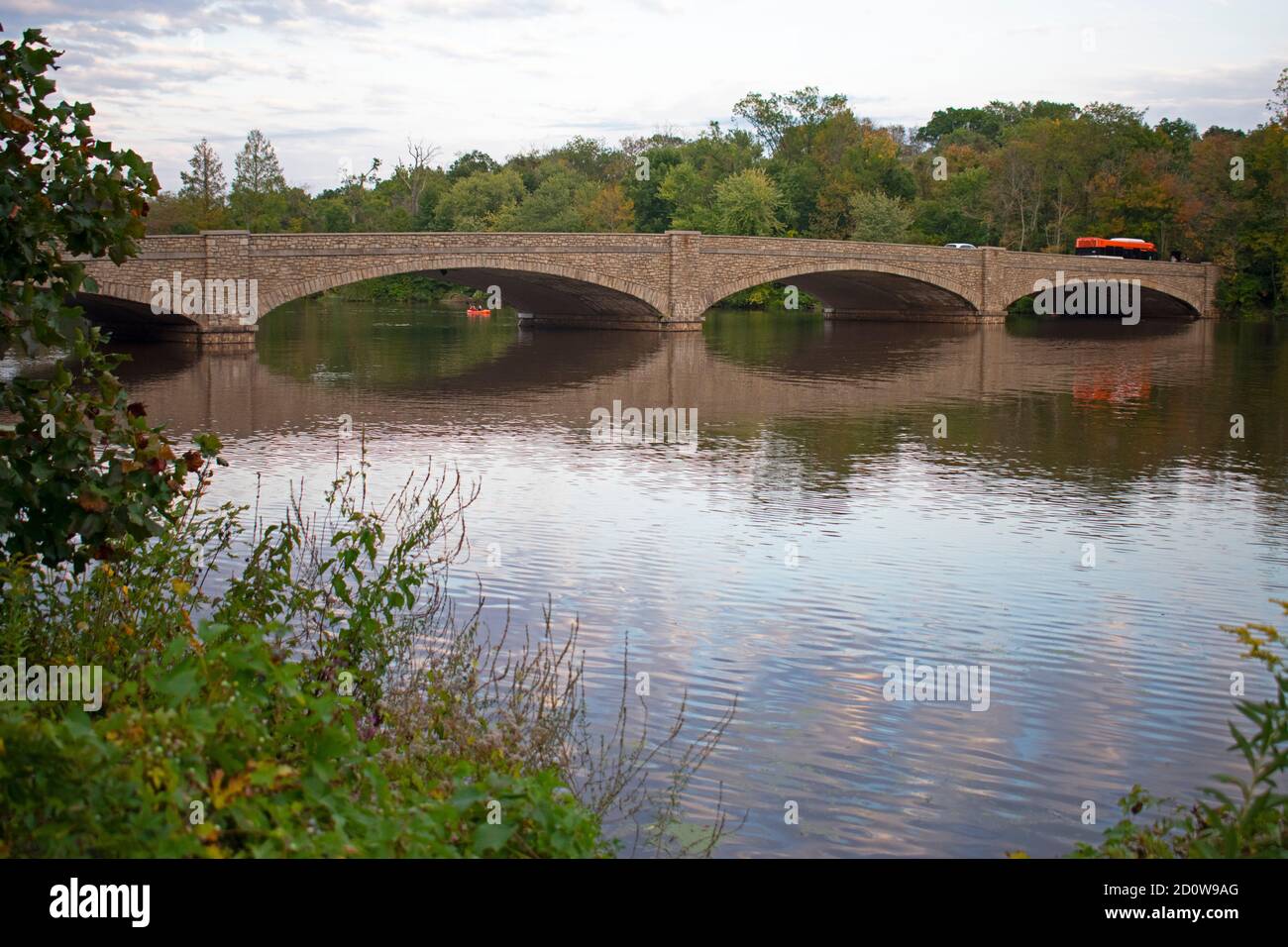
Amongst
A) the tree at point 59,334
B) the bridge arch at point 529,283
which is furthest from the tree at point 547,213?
the tree at point 59,334

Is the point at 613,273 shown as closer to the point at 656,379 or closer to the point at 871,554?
the point at 656,379

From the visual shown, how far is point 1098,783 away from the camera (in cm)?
604

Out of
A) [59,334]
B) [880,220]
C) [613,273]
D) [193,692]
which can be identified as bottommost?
[193,692]

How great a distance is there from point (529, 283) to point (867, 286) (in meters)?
16.2

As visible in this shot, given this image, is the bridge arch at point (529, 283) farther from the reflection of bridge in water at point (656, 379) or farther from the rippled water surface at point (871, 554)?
the rippled water surface at point (871, 554)

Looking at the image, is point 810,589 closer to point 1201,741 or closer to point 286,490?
point 1201,741

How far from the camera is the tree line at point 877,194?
190 feet

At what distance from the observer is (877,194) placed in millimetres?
68875

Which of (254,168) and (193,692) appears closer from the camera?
(193,692)

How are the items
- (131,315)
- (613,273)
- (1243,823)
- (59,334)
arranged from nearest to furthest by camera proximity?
(1243,823), (59,334), (131,315), (613,273)

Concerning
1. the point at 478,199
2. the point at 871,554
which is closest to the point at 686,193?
the point at 478,199

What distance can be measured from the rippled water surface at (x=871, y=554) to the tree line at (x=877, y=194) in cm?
3547
